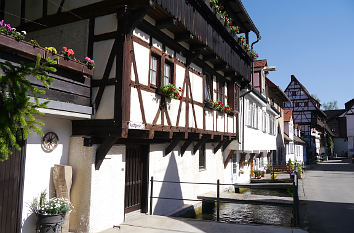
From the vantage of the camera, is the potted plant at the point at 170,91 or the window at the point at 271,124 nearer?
the potted plant at the point at 170,91

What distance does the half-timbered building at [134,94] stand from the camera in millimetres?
7359

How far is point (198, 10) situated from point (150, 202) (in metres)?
6.49

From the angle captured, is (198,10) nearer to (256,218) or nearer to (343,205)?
(256,218)

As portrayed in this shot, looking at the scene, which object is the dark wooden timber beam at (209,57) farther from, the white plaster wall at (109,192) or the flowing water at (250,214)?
the flowing water at (250,214)

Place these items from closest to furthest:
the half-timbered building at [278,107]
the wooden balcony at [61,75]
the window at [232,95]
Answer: the wooden balcony at [61,75] → the window at [232,95] → the half-timbered building at [278,107]

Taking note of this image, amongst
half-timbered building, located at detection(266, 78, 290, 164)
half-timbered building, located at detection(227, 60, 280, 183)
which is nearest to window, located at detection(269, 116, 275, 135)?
half-timbered building, located at detection(227, 60, 280, 183)

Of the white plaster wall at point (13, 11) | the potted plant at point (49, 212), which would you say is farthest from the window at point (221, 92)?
the potted plant at point (49, 212)

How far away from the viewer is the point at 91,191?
24.0ft

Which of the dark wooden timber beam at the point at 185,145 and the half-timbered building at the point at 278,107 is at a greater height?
the half-timbered building at the point at 278,107

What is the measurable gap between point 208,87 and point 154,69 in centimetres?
422

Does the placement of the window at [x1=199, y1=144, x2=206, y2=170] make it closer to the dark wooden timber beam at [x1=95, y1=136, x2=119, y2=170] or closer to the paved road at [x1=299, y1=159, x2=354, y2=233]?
the paved road at [x1=299, y1=159, x2=354, y2=233]

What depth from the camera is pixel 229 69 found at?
44.9 ft

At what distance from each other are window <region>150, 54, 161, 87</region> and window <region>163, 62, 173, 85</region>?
0.40 meters

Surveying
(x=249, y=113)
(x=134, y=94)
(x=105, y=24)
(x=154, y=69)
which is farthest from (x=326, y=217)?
(x=105, y=24)
